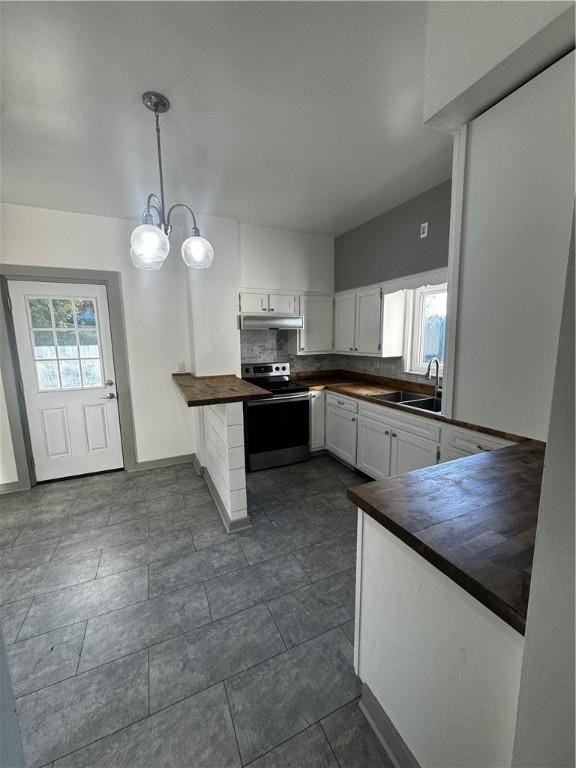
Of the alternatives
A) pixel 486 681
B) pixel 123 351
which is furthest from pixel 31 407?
pixel 486 681

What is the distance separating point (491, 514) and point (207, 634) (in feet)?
4.81

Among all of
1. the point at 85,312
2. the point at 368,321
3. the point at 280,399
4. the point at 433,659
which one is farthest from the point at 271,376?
the point at 433,659

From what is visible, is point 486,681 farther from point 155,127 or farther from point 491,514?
point 155,127

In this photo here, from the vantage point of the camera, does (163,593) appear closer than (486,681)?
No

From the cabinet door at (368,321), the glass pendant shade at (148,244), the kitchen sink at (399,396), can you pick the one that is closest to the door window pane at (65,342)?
the glass pendant shade at (148,244)

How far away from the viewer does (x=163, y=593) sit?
1834mm

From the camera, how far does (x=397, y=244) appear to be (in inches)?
119

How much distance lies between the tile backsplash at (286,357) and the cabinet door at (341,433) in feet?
2.21

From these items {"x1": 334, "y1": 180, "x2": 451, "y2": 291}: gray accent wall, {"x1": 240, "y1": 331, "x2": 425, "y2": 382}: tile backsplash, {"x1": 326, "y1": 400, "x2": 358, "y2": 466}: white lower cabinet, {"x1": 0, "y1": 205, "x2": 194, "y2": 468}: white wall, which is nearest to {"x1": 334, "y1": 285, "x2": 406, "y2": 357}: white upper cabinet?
{"x1": 334, "y1": 180, "x2": 451, "y2": 291}: gray accent wall

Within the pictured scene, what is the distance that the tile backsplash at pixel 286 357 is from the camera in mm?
3724

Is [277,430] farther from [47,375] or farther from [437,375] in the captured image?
[47,375]

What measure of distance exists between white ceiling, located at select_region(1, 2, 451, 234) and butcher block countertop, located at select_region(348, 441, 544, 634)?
175 cm

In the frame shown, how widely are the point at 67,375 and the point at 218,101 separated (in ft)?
9.20

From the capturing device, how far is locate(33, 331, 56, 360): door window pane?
3.03 metres
